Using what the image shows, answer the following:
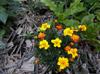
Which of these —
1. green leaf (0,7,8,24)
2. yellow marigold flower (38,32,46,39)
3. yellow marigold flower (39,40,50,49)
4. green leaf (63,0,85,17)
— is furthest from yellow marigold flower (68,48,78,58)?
green leaf (0,7,8,24)

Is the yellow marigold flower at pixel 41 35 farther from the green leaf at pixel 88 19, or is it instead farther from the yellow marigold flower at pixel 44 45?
A: the green leaf at pixel 88 19

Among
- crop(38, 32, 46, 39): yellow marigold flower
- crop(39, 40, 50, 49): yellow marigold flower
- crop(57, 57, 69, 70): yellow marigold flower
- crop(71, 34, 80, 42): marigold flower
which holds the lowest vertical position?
crop(57, 57, 69, 70): yellow marigold flower

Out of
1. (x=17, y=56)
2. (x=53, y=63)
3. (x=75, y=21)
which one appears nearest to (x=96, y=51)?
(x=75, y=21)

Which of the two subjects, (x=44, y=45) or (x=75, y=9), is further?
(x=75, y=9)

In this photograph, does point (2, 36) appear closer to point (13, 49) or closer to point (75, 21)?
point (13, 49)

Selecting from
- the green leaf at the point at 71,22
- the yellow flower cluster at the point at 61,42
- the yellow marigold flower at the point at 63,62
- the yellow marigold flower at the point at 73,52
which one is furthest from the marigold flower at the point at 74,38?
the green leaf at the point at 71,22

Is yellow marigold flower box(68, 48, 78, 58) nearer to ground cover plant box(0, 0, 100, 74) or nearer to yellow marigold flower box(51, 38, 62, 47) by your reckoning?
ground cover plant box(0, 0, 100, 74)

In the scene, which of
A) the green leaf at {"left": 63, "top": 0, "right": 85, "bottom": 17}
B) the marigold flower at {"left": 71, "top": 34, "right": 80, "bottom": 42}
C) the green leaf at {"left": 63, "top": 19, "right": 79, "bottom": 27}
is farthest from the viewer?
the green leaf at {"left": 63, "top": 0, "right": 85, "bottom": 17}

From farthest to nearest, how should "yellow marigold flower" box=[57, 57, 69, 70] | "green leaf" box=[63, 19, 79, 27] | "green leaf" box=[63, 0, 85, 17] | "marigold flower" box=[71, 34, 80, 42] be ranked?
"green leaf" box=[63, 0, 85, 17] < "green leaf" box=[63, 19, 79, 27] < "marigold flower" box=[71, 34, 80, 42] < "yellow marigold flower" box=[57, 57, 69, 70]

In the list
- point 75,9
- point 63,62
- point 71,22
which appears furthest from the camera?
point 75,9

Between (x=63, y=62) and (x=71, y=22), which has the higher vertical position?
(x=71, y=22)

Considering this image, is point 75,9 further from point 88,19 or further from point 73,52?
point 73,52

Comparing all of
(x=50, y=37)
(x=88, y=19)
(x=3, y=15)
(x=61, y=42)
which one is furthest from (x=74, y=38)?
(x=3, y=15)
